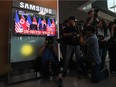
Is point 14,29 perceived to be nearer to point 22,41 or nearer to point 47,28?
point 22,41

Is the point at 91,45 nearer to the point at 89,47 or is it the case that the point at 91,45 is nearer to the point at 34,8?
the point at 89,47

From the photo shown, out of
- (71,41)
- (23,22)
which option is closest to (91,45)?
(71,41)

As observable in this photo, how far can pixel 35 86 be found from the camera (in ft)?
7.81

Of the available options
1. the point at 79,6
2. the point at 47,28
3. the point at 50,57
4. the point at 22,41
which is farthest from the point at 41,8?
the point at 79,6

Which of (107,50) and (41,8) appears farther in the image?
(107,50)

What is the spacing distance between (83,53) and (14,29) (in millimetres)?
1740
